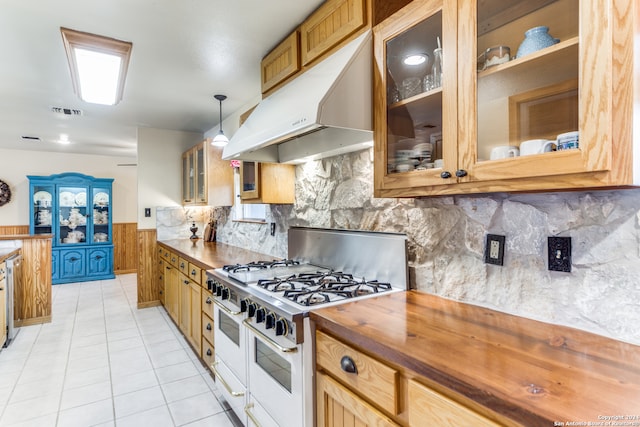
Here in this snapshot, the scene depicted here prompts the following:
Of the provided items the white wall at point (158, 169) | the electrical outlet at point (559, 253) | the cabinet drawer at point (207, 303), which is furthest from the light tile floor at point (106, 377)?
the electrical outlet at point (559, 253)

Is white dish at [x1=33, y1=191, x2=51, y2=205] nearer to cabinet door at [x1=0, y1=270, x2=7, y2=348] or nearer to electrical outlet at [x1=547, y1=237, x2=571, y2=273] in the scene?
cabinet door at [x1=0, y1=270, x2=7, y2=348]

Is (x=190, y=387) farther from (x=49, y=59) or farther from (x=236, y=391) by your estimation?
(x=49, y=59)

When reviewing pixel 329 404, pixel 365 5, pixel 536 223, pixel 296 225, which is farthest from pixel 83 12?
pixel 536 223

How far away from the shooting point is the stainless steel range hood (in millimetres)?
1495

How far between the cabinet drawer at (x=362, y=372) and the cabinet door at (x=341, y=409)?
0.03 meters

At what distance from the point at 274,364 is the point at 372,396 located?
0.66 meters

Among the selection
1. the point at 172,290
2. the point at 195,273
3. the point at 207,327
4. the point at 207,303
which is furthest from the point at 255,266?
the point at 172,290

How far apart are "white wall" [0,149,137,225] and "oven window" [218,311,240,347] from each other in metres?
5.99

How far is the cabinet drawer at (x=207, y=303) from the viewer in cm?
249

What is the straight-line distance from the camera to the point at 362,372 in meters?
1.14

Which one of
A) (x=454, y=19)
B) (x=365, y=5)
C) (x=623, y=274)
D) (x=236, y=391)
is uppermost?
(x=365, y=5)

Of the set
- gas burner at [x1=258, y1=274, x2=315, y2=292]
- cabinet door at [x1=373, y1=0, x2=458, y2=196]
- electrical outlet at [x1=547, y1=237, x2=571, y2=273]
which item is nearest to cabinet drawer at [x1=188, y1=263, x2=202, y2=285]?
gas burner at [x1=258, y1=274, x2=315, y2=292]

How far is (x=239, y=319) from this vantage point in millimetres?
1901

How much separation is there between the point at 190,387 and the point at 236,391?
2.52 ft
